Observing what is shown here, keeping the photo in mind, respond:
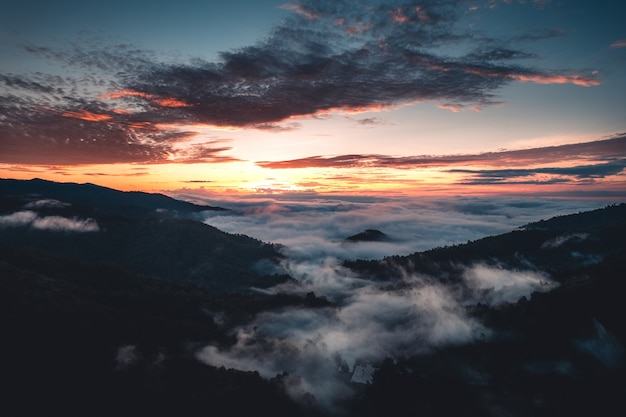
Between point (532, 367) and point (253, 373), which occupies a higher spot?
point (253, 373)

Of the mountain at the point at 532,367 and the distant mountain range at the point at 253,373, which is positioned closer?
the distant mountain range at the point at 253,373

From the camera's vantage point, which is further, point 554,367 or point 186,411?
point 554,367

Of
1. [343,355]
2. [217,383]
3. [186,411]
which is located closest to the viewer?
[186,411]

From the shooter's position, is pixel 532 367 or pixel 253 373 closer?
pixel 253 373

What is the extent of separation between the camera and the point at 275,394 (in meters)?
128

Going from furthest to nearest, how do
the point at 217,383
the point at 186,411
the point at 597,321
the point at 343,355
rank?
the point at 343,355, the point at 597,321, the point at 217,383, the point at 186,411

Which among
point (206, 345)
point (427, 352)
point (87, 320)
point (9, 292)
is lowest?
point (427, 352)

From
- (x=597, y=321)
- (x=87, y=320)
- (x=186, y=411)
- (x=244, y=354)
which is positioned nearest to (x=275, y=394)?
(x=186, y=411)

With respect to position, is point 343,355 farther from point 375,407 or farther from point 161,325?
point 161,325

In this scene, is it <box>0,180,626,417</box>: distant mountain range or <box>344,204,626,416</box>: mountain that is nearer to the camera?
<box>0,180,626,417</box>: distant mountain range

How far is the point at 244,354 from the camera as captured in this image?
174 meters

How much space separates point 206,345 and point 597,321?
18089 cm

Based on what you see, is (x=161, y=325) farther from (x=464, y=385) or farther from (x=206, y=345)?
(x=464, y=385)

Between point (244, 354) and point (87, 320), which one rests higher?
point (87, 320)
